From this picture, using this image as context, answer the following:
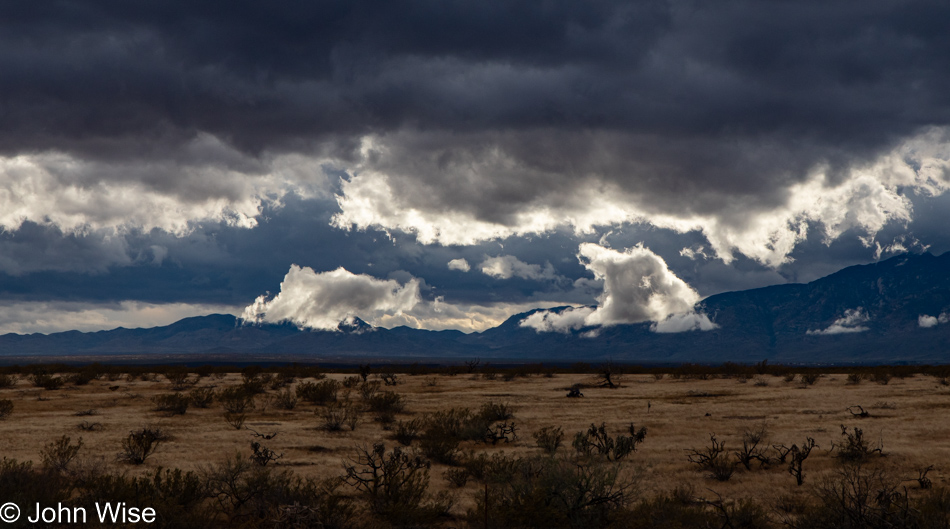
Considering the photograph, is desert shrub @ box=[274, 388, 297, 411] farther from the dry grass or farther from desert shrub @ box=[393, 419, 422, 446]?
desert shrub @ box=[393, 419, 422, 446]

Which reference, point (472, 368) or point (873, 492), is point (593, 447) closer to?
point (873, 492)

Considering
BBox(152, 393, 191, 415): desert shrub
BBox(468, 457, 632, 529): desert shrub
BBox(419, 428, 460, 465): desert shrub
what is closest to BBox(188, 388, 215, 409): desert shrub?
BBox(152, 393, 191, 415): desert shrub

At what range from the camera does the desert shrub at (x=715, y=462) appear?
650 inches

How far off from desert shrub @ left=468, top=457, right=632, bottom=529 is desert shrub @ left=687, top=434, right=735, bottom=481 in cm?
474

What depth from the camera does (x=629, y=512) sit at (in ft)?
40.5

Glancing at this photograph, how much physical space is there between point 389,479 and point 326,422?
11.8 m

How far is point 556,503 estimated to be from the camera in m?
12.1

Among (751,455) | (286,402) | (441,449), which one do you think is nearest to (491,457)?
(441,449)

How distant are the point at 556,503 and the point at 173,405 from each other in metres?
20.7

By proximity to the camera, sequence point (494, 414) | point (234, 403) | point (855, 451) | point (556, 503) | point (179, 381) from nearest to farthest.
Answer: point (556, 503), point (855, 451), point (494, 414), point (234, 403), point (179, 381)

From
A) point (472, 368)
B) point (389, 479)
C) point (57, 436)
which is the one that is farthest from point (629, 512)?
point (472, 368)

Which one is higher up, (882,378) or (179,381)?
(179,381)

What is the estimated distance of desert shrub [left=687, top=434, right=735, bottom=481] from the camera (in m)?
16.5

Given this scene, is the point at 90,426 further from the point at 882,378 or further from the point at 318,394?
the point at 882,378
